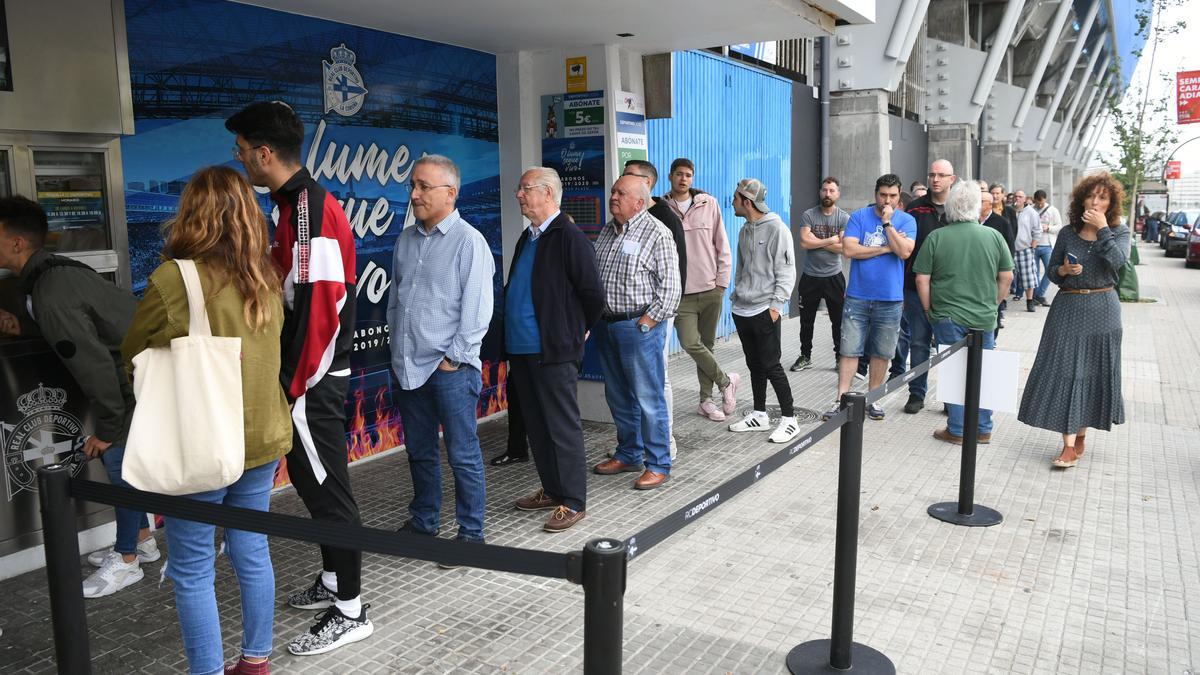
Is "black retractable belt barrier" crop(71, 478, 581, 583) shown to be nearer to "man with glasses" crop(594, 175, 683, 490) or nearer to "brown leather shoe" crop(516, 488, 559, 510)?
"brown leather shoe" crop(516, 488, 559, 510)

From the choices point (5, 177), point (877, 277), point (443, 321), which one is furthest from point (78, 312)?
point (877, 277)

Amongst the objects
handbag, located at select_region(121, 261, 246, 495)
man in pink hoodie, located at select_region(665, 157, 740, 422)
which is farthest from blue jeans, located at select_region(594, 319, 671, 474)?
handbag, located at select_region(121, 261, 246, 495)

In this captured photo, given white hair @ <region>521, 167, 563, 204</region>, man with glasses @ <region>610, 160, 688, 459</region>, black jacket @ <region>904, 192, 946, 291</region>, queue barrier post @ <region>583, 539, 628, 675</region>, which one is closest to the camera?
queue barrier post @ <region>583, 539, 628, 675</region>

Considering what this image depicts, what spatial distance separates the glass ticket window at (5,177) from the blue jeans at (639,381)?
310cm

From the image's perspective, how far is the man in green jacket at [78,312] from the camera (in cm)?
372

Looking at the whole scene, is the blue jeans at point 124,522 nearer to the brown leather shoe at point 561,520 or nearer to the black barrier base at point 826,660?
the brown leather shoe at point 561,520

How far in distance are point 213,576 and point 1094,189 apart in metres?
5.57

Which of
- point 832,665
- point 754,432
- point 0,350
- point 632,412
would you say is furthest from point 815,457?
point 0,350

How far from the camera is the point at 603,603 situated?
6.57 feet

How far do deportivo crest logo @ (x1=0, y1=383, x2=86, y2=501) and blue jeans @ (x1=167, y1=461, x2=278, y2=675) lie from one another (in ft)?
5.56

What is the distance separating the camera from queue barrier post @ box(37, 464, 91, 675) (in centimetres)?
254

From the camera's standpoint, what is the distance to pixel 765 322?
22.1ft

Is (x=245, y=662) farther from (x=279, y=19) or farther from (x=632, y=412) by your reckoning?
(x=279, y=19)

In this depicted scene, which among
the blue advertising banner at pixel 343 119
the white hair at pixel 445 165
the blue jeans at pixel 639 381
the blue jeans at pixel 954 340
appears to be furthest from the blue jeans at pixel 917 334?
the white hair at pixel 445 165
